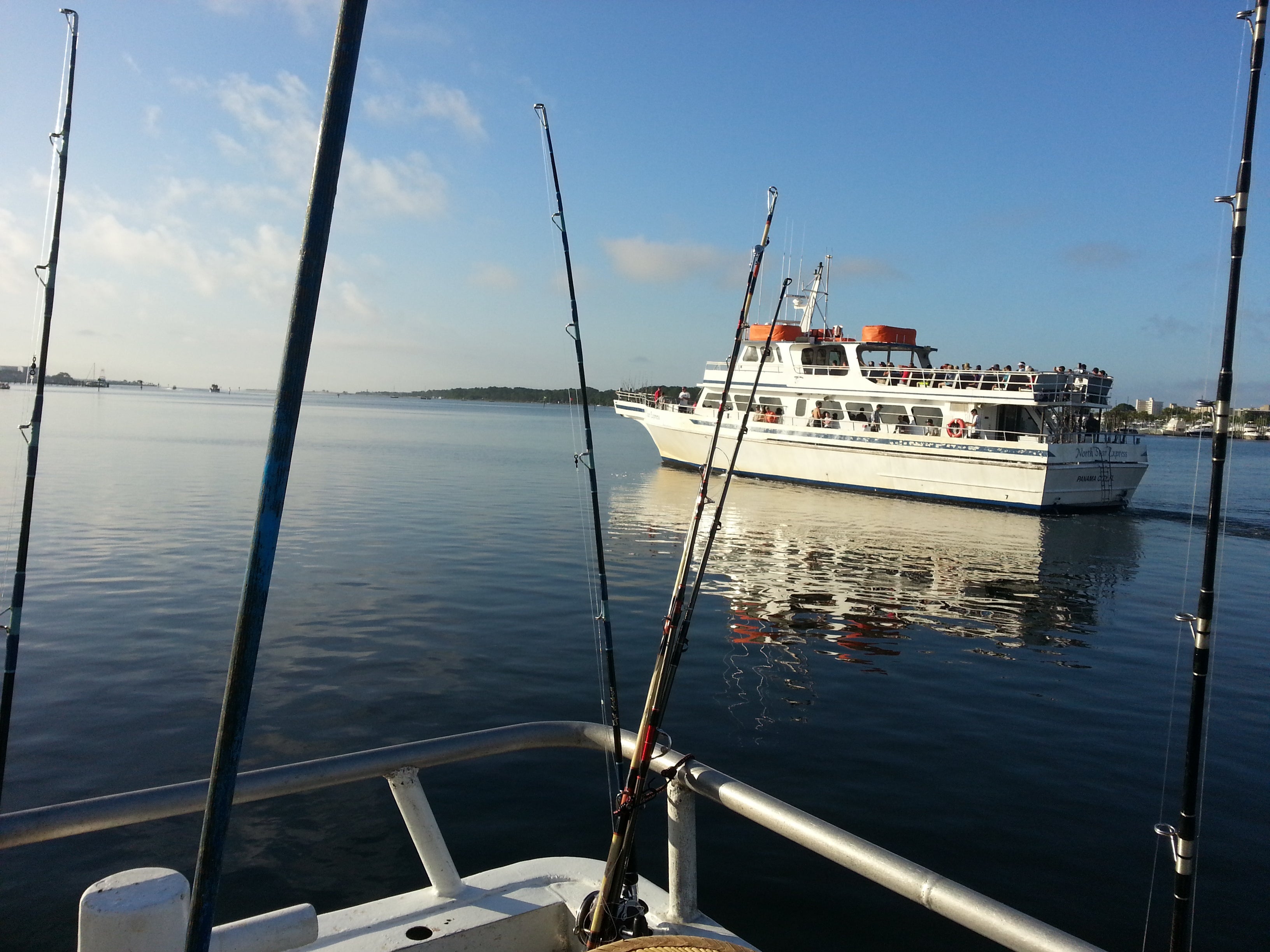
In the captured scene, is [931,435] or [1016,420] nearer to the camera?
[931,435]

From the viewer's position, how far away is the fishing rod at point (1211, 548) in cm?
356

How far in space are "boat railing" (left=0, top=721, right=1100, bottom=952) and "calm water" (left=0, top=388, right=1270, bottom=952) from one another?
9.26 feet

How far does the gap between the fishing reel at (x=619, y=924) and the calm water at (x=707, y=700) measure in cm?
268

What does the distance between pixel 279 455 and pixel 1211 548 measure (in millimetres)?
3946

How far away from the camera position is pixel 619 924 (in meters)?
2.83

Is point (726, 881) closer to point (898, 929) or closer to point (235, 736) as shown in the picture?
point (898, 929)

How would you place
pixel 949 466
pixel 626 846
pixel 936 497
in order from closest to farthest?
pixel 626 846 → pixel 949 466 → pixel 936 497

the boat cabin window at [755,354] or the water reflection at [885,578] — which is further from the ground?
the boat cabin window at [755,354]

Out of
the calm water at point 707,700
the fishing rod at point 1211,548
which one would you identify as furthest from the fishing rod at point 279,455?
the calm water at point 707,700

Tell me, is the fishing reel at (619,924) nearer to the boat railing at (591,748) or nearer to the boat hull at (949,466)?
the boat railing at (591,748)

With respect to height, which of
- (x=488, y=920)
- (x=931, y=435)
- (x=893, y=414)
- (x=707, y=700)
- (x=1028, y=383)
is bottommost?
(x=707, y=700)

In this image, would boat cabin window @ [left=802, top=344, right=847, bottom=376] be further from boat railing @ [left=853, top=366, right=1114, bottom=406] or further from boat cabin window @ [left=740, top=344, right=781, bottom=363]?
boat railing @ [left=853, top=366, right=1114, bottom=406]

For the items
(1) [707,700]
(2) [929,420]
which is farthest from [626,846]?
(2) [929,420]

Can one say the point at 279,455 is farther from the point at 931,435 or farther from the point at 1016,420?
the point at 1016,420
